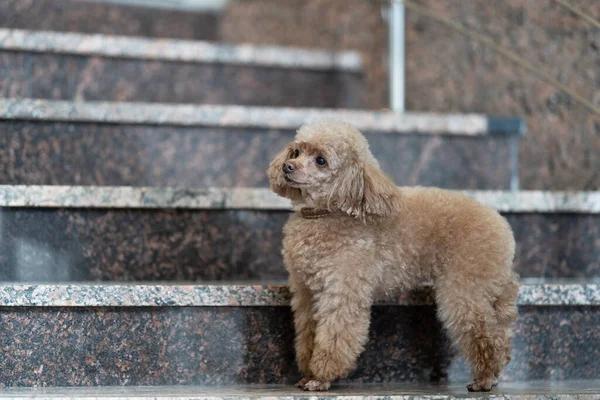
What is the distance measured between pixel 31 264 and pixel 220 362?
62 cm

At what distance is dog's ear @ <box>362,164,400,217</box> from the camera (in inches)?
72.0

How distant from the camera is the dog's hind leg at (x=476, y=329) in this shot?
190cm

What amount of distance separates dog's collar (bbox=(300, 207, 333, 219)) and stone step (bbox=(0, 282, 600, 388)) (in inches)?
8.8

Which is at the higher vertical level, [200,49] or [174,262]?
[200,49]

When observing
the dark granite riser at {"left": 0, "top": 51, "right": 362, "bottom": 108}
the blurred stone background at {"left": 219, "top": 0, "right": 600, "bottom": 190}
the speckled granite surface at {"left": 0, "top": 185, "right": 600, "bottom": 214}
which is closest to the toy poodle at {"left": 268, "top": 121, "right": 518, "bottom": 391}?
the speckled granite surface at {"left": 0, "top": 185, "right": 600, "bottom": 214}

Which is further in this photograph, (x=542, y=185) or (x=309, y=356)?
(x=542, y=185)

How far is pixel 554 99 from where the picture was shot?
2.99 metres

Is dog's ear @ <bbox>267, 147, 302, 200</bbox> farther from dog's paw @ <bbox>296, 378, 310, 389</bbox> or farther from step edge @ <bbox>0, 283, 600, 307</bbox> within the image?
dog's paw @ <bbox>296, 378, 310, 389</bbox>

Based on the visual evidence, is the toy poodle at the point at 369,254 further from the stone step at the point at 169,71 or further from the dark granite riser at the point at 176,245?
the stone step at the point at 169,71

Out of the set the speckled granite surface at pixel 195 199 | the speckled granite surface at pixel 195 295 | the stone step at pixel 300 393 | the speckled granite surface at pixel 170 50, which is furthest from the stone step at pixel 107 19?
the stone step at pixel 300 393

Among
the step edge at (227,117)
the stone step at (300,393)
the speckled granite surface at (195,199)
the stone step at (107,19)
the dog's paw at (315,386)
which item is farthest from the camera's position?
the stone step at (107,19)

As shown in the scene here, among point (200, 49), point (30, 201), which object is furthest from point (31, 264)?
point (200, 49)

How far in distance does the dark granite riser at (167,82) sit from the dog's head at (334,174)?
130 cm

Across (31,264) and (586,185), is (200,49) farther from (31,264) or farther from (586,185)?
(586,185)
